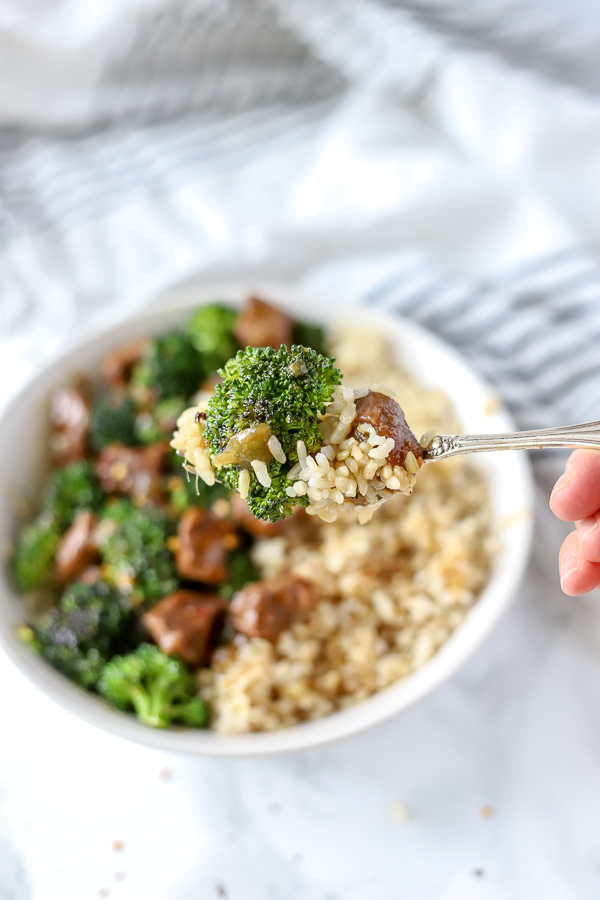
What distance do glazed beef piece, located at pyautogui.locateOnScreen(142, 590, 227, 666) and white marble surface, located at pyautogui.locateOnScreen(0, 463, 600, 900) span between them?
43 cm

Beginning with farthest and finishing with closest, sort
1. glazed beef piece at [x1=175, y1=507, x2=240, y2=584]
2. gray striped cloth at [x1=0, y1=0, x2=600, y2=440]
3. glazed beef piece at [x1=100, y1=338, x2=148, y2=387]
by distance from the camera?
1. gray striped cloth at [x1=0, y1=0, x2=600, y2=440]
2. glazed beef piece at [x1=100, y1=338, x2=148, y2=387]
3. glazed beef piece at [x1=175, y1=507, x2=240, y2=584]

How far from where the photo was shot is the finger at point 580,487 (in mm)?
2295

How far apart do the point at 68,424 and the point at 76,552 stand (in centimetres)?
60

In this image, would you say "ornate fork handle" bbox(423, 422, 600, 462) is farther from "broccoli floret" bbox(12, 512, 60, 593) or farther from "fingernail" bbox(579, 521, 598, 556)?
"broccoli floret" bbox(12, 512, 60, 593)

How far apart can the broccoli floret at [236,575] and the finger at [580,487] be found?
127 centimetres

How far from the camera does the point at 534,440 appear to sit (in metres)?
2.01

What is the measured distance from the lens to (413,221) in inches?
158

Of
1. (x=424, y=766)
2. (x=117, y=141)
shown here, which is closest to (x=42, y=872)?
(x=424, y=766)

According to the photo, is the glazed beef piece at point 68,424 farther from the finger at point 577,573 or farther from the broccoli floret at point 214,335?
the finger at point 577,573

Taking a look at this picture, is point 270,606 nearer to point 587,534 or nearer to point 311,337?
point 587,534

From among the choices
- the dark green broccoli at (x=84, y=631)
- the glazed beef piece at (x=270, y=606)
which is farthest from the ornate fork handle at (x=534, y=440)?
the dark green broccoli at (x=84, y=631)

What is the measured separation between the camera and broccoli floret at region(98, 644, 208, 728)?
2652mm

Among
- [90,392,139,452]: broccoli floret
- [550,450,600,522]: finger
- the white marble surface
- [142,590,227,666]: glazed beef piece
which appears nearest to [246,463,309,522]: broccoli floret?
[550,450,600,522]: finger

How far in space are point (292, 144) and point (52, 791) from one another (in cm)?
346
